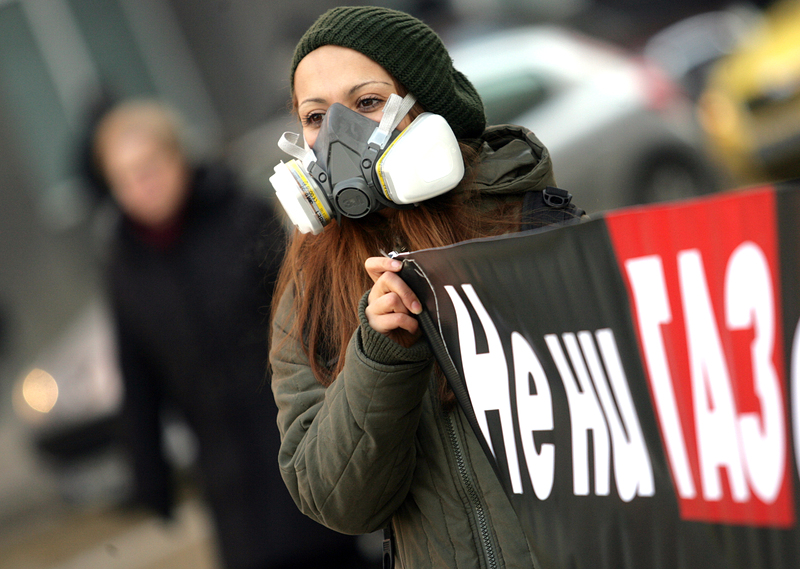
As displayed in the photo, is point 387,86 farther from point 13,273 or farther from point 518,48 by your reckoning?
point 13,273

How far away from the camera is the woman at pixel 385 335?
1.45 meters

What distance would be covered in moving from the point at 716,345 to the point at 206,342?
222 cm

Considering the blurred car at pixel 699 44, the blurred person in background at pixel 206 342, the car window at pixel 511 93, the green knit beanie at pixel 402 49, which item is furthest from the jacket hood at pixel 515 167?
the blurred car at pixel 699 44

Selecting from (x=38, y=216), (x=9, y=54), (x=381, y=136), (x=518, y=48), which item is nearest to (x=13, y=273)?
(x=38, y=216)

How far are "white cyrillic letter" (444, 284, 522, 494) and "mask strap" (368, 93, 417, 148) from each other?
0.43 metres

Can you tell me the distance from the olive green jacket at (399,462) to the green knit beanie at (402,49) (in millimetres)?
261

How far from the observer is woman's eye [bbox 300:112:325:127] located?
5.71 feet

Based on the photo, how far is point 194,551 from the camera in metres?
4.38

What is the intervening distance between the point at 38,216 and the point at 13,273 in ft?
1.95

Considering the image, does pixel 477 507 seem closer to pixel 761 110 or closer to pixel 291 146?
pixel 291 146

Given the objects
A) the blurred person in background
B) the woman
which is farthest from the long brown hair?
the blurred person in background

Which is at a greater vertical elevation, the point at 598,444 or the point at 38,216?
the point at 38,216

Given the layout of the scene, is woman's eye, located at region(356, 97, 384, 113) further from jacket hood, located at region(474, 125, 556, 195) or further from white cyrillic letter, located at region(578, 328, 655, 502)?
white cyrillic letter, located at region(578, 328, 655, 502)

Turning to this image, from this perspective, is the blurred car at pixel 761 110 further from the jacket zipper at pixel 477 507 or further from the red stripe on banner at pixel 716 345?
the red stripe on banner at pixel 716 345
